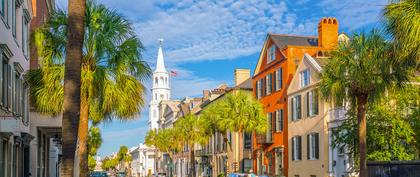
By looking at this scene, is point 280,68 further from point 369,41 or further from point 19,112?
point 19,112

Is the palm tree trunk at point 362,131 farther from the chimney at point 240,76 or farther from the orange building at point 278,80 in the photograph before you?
the chimney at point 240,76

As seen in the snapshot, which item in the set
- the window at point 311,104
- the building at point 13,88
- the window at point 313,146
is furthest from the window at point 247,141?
the building at point 13,88

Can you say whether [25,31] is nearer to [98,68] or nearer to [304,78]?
[98,68]

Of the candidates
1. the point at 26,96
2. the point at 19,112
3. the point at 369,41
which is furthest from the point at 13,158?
the point at 369,41

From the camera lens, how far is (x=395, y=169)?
2042 cm

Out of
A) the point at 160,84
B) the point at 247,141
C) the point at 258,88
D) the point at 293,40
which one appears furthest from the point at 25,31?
the point at 160,84

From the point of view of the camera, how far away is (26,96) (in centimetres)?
2469

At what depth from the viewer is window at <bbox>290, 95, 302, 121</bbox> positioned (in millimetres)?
43125

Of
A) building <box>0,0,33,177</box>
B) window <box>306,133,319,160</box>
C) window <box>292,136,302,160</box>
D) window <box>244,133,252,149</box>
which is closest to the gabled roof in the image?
window <box>244,133,252,149</box>

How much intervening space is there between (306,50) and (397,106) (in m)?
15.1

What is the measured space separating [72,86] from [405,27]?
829 centimetres

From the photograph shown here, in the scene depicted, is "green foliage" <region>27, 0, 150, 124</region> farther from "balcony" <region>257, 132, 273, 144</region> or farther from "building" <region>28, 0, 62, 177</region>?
"balcony" <region>257, 132, 273, 144</region>

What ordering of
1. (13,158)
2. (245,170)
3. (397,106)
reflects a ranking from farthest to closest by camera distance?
(245,170) < (397,106) < (13,158)

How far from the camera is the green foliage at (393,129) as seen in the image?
3045 cm
